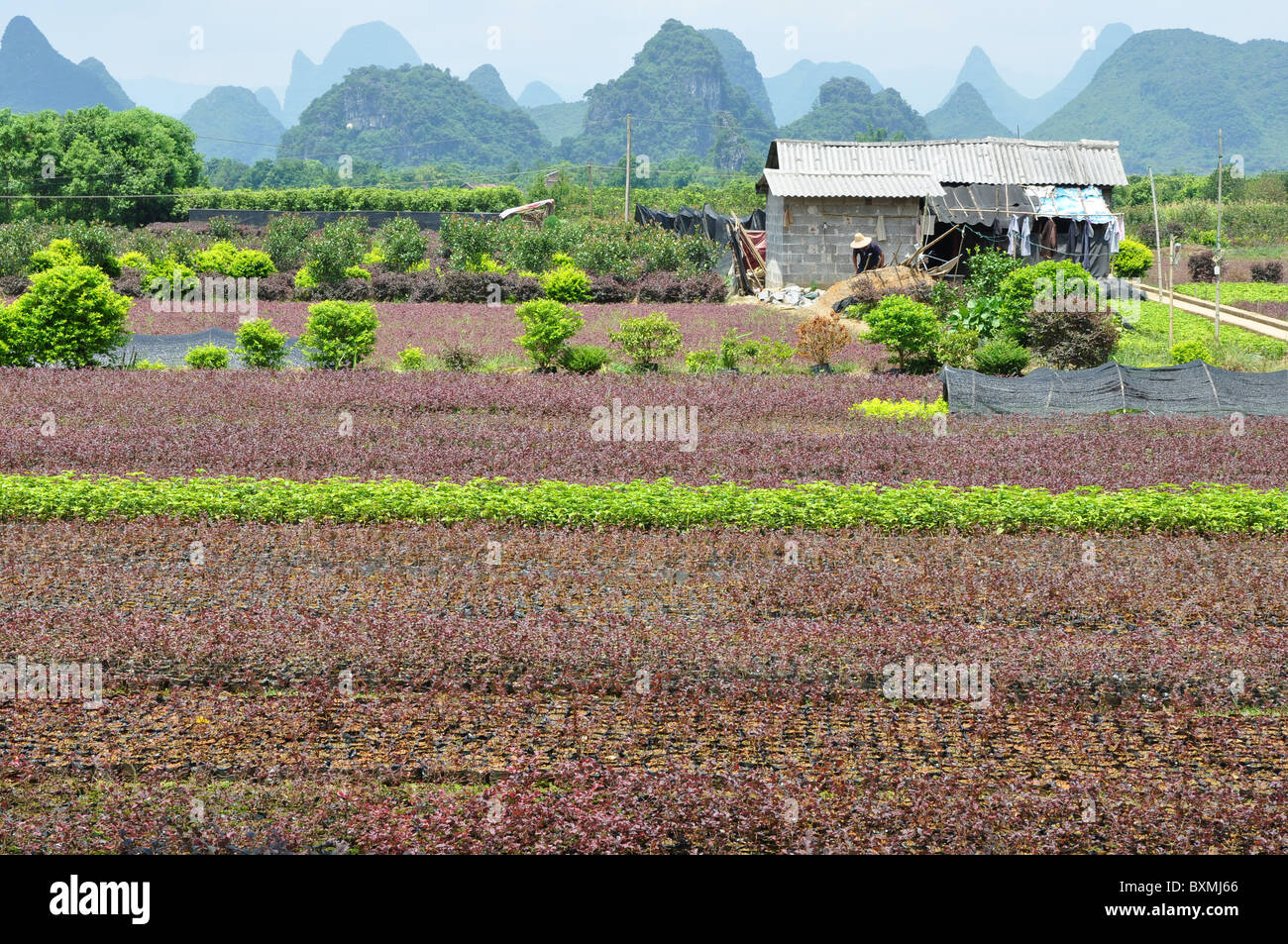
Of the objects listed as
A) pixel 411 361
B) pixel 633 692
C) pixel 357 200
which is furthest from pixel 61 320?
pixel 357 200

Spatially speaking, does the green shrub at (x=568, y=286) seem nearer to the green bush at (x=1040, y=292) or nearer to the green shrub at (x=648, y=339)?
the green shrub at (x=648, y=339)

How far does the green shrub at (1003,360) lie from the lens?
1916 cm

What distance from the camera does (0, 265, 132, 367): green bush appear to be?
1956 cm

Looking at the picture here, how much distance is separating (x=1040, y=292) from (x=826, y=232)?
10859mm

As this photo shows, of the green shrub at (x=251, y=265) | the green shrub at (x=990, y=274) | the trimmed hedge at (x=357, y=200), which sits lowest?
the green shrub at (x=990, y=274)

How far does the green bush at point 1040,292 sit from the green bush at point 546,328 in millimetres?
7322

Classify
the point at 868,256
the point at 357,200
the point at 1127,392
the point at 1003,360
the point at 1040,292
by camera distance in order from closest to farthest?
the point at 1127,392 → the point at 1003,360 → the point at 1040,292 → the point at 868,256 → the point at 357,200

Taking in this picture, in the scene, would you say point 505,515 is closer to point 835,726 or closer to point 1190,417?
point 835,726

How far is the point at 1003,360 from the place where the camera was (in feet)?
63.0

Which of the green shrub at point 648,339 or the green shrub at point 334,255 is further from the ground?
the green shrub at point 334,255

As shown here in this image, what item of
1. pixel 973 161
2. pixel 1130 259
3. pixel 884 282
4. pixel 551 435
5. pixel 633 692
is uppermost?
pixel 973 161
